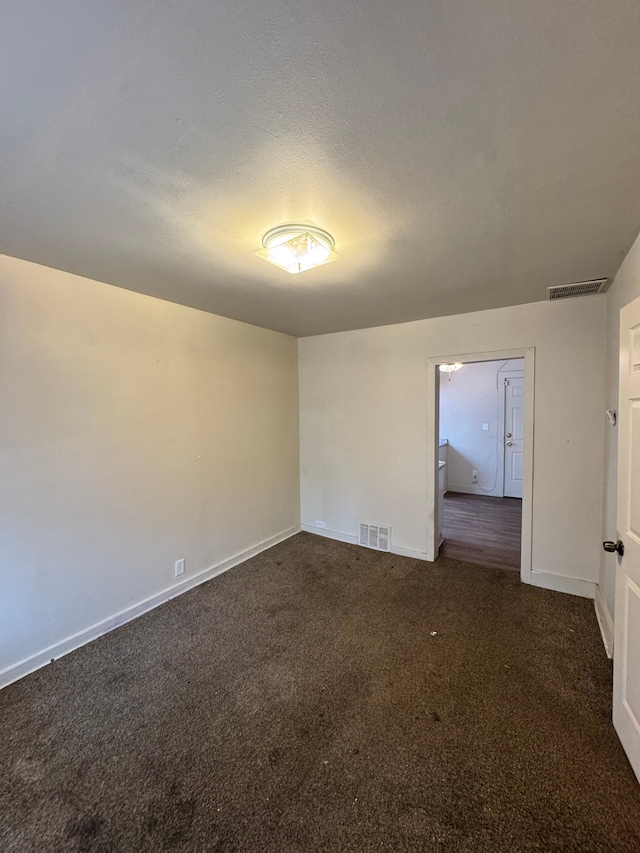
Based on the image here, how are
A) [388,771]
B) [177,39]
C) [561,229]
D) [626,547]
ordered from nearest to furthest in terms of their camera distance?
[177,39]
[388,771]
[626,547]
[561,229]

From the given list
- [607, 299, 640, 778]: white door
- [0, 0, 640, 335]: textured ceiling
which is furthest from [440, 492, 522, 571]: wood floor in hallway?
[0, 0, 640, 335]: textured ceiling

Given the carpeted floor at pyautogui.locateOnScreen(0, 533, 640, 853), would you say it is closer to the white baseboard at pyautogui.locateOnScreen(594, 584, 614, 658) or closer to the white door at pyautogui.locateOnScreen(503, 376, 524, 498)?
the white baseboard at pyautogui.locateOnScreen(594, 584, 614, 658)

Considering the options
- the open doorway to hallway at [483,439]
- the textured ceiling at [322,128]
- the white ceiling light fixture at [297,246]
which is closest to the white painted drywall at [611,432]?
the textured ceiling at [322,128]

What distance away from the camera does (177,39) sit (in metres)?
0.85

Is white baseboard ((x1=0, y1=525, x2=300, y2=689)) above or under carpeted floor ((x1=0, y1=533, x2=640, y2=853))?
above

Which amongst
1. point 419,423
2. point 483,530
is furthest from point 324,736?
point 483,530

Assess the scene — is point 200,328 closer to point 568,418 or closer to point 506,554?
point 568,418

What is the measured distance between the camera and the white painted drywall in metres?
2.20

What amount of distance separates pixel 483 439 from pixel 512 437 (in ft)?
1.58

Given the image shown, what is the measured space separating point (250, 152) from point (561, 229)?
1.58 meters

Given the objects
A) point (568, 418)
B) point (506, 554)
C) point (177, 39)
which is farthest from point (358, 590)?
point (177, 39)

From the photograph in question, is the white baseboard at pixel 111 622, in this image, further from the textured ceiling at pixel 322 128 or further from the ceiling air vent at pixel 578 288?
the ceiling air vent at pixel 578 288

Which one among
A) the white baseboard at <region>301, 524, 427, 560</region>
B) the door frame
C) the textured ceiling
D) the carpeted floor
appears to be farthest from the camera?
the white baseboard at <region>301, 524, 427, 560</region>

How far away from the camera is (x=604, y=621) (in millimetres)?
2434
